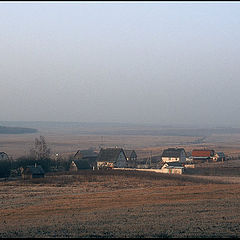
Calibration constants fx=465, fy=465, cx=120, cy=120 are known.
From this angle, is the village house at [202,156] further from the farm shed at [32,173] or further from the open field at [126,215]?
the open field at [126,215]

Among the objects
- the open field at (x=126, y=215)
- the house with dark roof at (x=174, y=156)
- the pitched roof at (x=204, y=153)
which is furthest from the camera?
the pitched roof at (x=204, y=153)

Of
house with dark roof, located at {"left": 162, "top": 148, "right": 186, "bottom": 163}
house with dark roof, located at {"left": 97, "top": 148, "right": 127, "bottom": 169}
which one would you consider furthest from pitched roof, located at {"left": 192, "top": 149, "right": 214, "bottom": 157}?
house with dark roof, located at {"left": 97, "top": 148, "right": 127, "bottom": 169}

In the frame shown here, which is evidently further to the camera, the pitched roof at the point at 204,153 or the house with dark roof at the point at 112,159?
the pitched roof at the point at 204,153

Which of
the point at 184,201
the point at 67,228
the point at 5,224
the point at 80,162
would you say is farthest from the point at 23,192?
the point at 80,162

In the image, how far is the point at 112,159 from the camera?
214ft

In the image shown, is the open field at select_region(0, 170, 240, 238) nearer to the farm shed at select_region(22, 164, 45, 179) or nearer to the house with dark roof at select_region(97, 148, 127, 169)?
the farm shed at select_region(22, 164, 45, 179)

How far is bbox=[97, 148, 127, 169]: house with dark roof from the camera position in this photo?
214 feet

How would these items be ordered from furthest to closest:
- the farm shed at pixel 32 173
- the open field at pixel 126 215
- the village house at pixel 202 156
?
A: the village house at pixel 202 156 → the farm shed at pixel 32 173 → the open field at pixel 126 215

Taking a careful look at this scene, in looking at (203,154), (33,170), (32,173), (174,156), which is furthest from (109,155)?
(32,173)

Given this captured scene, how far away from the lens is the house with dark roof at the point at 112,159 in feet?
214

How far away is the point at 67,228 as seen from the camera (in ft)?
54.1

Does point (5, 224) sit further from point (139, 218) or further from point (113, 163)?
point (113, 163)

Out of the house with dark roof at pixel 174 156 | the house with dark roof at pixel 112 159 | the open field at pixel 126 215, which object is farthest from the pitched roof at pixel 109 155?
the open field at pixel 126 215

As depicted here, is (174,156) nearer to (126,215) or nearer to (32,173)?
(32,173)
